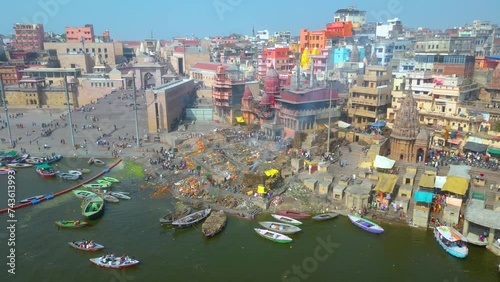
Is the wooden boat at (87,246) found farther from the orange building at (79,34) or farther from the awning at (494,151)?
the orange building at (79,34)

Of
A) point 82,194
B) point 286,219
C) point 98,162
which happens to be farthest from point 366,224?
point 98,162

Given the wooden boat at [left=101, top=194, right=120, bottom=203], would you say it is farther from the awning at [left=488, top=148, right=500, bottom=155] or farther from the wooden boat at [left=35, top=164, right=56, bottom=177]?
the awning at [left=488, top=148, right=500, bottom=155]

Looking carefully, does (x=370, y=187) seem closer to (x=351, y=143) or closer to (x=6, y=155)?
(x=351, y=143)

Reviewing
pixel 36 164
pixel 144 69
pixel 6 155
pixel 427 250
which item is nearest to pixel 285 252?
pixel 427 250

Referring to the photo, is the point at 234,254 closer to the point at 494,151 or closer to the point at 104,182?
the point at 104,182

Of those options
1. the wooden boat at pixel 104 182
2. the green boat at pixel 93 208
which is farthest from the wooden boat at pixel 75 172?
the green boat at pixel 93 208

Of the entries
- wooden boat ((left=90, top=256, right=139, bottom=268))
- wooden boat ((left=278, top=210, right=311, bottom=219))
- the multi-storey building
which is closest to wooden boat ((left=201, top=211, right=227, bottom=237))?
wooden boat ((left=278, top=210, right=311, bottom=219))

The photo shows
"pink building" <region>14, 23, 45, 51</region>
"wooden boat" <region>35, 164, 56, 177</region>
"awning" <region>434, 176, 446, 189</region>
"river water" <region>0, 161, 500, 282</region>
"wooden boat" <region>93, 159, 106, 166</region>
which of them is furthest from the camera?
"pink building" <region>14, 23, 45, 51</region>
